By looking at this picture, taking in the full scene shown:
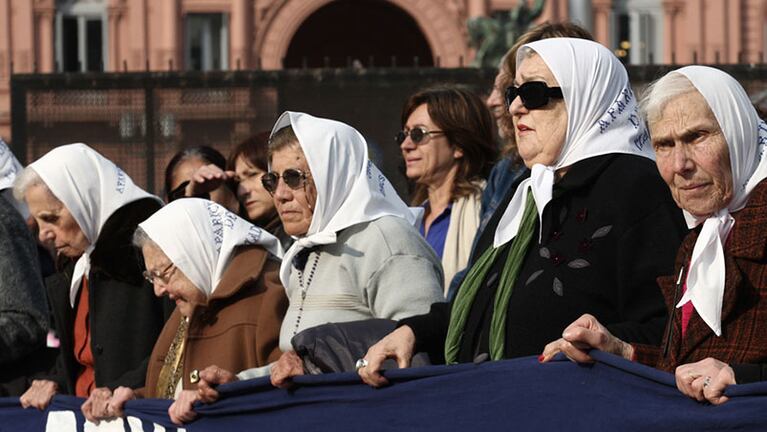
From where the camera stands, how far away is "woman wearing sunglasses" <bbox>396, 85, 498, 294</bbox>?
6.96 m

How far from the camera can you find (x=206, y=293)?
19.4 feet

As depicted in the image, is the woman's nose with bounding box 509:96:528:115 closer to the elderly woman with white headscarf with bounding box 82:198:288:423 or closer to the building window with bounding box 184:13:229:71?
the elderly woman with white headscarf with bounding box 82:198:288:423

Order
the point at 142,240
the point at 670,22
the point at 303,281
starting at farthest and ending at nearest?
the point at 670,22 < the point at 142,240 < the point at 303,281

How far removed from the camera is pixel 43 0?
35.9m

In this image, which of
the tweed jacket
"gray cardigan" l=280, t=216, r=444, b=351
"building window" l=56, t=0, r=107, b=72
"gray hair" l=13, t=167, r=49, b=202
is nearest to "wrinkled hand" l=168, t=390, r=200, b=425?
"gray cardigan" l=280, t=216, r=444, b=351

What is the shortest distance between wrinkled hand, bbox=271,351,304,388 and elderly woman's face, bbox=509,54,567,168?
0.84 meters

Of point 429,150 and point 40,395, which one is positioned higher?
point 429,150

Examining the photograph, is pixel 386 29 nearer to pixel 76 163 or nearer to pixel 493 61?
pixel 493 61

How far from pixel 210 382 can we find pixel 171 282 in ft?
2.34

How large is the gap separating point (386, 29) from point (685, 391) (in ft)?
117

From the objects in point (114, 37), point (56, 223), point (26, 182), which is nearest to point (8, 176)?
point (26, 182)

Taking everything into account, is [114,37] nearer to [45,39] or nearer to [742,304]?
[45,39]

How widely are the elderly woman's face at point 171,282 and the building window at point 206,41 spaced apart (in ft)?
99.9

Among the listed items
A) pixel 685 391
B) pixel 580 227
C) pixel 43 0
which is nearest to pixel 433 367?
pixel 580 227
